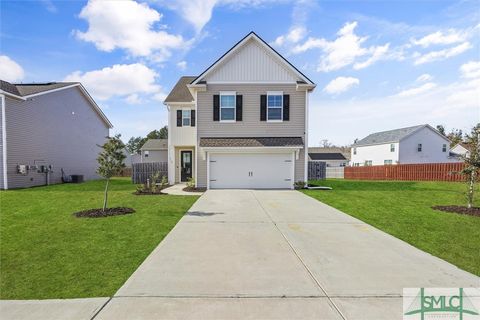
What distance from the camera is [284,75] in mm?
14562

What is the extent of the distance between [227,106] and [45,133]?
1324 centimetres

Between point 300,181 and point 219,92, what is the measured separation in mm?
6979

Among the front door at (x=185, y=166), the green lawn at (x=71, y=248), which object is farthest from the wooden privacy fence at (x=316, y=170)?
the green lawn at (x=71, y=248)

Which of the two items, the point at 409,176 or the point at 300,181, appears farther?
the point at 409,176

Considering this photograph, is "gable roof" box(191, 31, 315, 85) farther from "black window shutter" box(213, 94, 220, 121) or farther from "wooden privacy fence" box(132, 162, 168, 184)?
"wooden privacy fence" box(132, 162, 168, 184)

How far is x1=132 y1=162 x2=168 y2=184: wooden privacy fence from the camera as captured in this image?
18.8 metres

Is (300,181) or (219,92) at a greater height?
(219,92)

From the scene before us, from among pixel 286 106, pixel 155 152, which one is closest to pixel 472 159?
pixel 286 106

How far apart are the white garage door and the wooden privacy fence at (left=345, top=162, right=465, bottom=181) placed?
1273 centimetres

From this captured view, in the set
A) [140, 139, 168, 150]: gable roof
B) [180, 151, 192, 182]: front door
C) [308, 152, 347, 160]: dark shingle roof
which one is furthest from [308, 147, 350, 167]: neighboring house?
[180, 151, 192, 182]: front door

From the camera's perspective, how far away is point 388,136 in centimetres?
3653

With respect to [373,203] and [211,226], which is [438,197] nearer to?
[373,203]

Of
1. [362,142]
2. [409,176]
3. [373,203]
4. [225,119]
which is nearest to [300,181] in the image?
[373,203]

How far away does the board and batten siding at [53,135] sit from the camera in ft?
50.1
